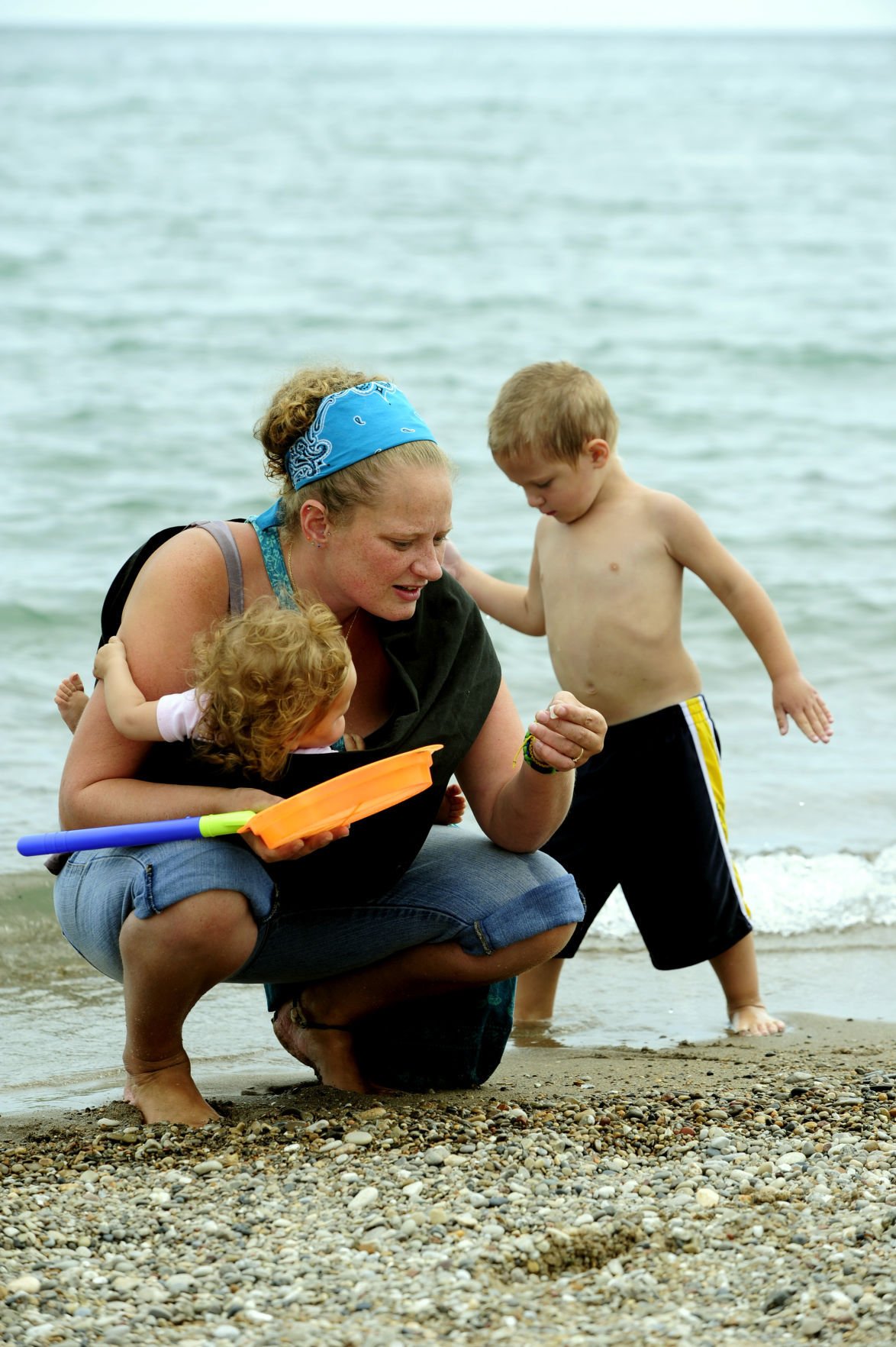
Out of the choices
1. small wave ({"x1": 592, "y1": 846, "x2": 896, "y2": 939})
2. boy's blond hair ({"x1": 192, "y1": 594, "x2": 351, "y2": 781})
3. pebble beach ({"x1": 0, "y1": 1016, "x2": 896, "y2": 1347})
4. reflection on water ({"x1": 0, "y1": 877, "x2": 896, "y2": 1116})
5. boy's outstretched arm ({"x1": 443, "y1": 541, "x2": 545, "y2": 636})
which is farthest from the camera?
small wave ({"x1": 592, "y1": 846, "x2": 896, "y2": 939})

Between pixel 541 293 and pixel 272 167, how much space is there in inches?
445

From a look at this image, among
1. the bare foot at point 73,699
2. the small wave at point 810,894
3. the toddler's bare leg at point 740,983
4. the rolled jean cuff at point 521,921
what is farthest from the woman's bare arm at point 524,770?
the small wave at point 810,894

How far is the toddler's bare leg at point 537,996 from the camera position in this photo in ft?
12.3

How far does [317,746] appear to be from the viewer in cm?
273

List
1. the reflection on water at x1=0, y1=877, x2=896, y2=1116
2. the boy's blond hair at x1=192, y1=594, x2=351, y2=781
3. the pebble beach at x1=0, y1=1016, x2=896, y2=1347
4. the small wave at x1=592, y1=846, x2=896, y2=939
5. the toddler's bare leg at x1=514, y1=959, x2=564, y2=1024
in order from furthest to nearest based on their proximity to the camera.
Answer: the small wave at x1=592, y1=846, x2=896, y2=939 → the toddler's bare leg at x1=514, y1=959, x2=564, y2=1024 → the reflection on water at x1=0, y1=877, x2=896, y2=1116 → the boy's blond hair at x1=192, y1=594, x2=351, y2=781 → the pebble beach at x1=0, y1=1016, x2=896, y2=1347

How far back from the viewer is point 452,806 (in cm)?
306

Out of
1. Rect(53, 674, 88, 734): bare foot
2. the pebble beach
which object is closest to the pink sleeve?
Rect(53, 674, 88, 734): bare foot

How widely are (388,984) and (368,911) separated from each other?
184 mm

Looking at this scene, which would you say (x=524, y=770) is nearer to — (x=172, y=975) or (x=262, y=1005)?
(x=172, y=975)

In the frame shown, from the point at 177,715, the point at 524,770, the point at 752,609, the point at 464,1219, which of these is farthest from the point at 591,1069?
the point at 177,715

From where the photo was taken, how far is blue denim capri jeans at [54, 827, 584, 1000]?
270 cm

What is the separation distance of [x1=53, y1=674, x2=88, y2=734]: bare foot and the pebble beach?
0.76 m

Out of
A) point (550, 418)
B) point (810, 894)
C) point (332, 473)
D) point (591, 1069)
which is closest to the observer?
point (332, 473)

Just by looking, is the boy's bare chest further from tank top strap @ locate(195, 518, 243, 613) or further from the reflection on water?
tank top strap @ locate(195, 518, 243, 613)
